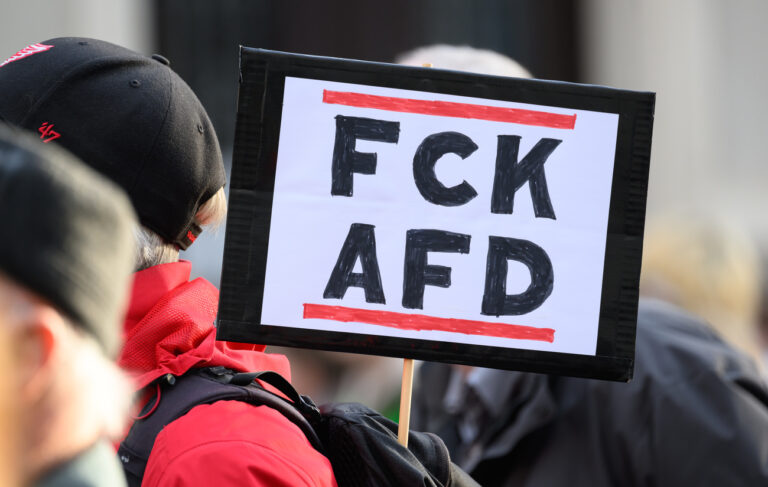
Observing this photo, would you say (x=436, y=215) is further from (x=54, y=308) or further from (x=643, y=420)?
→ (x=643, y=420)

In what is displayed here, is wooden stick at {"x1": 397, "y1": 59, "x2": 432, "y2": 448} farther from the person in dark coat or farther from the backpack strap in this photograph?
the person in dark coat

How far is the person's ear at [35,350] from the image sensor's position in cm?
101

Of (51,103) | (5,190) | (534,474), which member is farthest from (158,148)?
(534,474)

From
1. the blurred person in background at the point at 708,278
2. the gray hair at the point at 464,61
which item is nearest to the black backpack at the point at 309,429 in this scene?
the gray hair at the point at 464,61

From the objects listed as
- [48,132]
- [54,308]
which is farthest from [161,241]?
[54,308]

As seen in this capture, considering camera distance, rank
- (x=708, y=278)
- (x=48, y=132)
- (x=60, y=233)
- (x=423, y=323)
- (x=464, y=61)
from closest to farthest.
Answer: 1. (x=60, y=233)
2. (x=48, y=132)
3. (x=423, y=323)
4. (x=464, y=61)
5. (x=708, y=278)

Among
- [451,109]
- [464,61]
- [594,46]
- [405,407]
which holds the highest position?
[594,46]

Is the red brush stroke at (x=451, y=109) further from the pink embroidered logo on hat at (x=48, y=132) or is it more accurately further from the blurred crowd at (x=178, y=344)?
the pink embroidered logo on hat at (x=48, y=132)

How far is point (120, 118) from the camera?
5.56 feet

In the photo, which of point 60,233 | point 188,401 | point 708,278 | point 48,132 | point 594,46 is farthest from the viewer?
point 594,46

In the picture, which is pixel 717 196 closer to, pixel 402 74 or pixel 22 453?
pixel 402 74

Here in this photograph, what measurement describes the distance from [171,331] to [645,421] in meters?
1.28

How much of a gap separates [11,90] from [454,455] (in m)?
1.62

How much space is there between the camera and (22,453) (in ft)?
3.30
